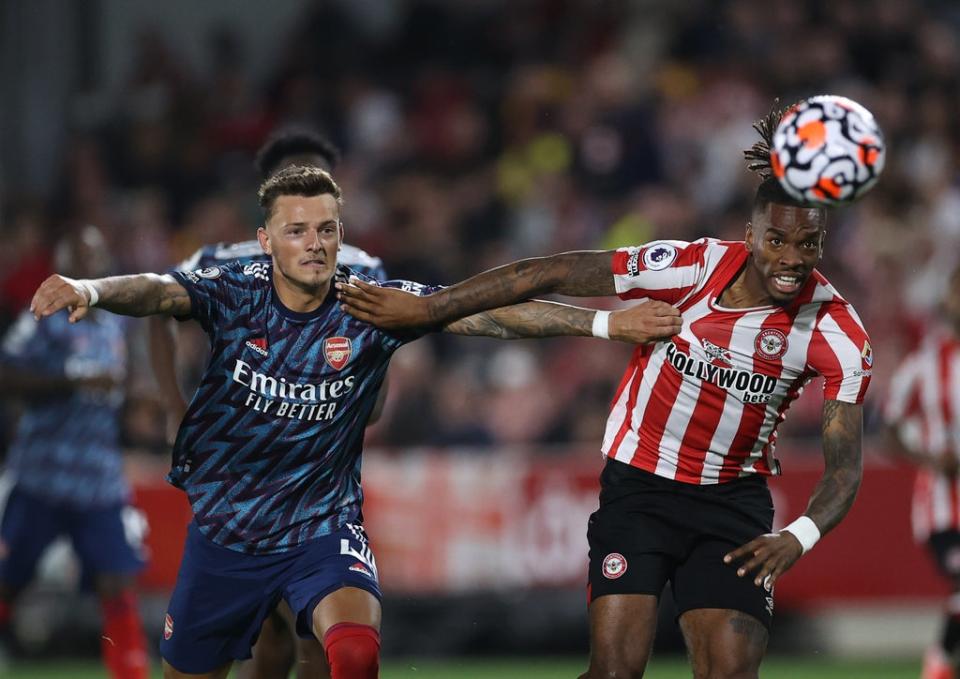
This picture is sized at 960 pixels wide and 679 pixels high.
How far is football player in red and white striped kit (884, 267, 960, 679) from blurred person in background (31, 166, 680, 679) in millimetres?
3797

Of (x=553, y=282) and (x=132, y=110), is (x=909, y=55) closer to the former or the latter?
(x=132, y=110)

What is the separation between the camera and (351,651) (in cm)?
581

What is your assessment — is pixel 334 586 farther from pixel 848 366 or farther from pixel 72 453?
pixel 72 453

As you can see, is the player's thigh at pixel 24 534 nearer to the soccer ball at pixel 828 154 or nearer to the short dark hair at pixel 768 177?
the short dark hair at pixel 768 177

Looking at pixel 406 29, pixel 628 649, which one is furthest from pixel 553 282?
pixel 406 29

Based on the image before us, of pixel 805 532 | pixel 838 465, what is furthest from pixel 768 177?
pixel 805 532

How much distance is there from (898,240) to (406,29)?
6.11m

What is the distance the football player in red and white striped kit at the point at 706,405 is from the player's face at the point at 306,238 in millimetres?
179

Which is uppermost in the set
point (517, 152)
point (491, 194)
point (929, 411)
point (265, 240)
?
point (517, 152)

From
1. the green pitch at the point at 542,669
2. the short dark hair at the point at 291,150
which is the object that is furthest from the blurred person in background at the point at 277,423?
the green pitch at the point at 542,669

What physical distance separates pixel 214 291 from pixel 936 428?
5.13 m

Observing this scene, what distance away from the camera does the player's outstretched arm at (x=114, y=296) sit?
221 inches

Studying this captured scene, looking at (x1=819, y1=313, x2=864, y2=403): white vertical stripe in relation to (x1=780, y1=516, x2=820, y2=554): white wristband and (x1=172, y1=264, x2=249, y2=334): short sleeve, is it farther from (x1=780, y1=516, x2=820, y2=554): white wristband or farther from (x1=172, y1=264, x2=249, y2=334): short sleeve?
(x1=172, y1=264, x2=249, y2=334): short sleeve

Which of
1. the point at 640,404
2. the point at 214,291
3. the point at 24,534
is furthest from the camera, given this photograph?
the point at 24,534
